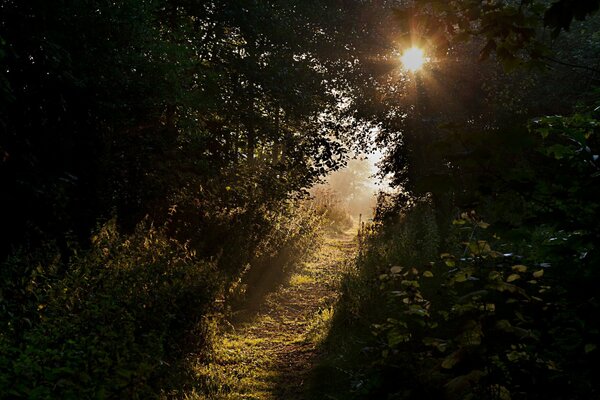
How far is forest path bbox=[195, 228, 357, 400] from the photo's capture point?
20.1 ft

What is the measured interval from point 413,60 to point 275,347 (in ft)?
31.8

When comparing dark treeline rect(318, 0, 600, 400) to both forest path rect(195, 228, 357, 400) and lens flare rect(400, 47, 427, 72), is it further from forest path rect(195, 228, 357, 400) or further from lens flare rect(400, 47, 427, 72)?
lens flare rect(400, 47, 427, 72)

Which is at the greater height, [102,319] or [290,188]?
[290,188]

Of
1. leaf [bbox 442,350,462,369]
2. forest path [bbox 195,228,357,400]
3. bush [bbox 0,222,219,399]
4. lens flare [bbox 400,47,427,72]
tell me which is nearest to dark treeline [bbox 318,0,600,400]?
leaf [bbox 442,350,462,369]

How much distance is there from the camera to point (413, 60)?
14.1 m

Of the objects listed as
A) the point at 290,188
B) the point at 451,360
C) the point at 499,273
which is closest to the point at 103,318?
the point at 451,360

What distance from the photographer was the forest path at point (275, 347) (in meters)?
6.14

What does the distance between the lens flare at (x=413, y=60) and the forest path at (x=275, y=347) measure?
666 cm

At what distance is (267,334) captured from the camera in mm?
8523

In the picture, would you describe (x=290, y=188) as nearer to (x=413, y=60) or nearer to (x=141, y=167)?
(x=413, y=60)

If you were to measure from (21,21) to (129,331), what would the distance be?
4.10 metres

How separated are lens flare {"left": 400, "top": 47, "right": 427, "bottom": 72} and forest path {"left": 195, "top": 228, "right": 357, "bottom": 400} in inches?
262

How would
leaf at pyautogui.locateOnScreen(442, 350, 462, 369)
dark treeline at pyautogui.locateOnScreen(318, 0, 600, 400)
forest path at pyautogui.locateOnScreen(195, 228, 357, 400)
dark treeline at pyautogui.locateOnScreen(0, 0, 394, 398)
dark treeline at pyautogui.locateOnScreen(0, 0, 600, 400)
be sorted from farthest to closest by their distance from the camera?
forest path at pyautogui.locateOnScreen(195, 228, 357, 400), dark treeline at pyautogui.locateOnScreen(0, 0, 394, 398), leaf at pyautogui.locateOnScreen(442, 350, 462, 369), dark treeline at pyautogui.locateOnScreen(0, 0, 600, 400), dark treeline at pyautogui.locateOnScreen(318, 0, 600, 400)

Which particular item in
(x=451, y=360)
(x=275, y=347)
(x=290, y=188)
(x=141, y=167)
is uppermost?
(x=290, y=188)
